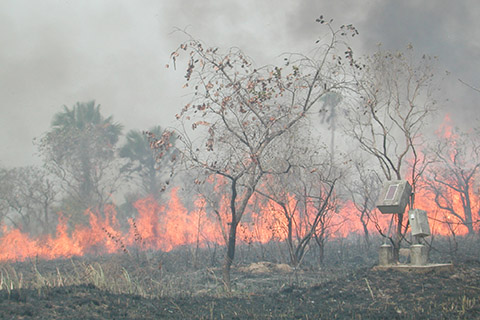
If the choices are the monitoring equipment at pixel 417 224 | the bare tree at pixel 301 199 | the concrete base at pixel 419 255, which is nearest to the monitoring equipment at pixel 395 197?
the monitoring equipment at pixel 417 224

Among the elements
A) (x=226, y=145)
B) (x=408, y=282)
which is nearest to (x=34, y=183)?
(x=226, y=145)

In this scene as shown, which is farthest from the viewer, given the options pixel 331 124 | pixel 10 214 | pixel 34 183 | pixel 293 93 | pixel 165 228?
pixel 331 124

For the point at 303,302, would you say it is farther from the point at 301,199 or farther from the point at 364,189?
the point at 364,189

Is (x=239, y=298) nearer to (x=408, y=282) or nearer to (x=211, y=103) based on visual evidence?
(x=408, y=282)

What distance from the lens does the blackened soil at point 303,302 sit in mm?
6113

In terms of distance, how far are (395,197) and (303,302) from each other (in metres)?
3.19

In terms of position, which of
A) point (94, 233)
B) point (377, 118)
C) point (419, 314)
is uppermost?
point (377, 118)

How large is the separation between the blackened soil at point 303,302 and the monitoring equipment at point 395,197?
1.32 meters

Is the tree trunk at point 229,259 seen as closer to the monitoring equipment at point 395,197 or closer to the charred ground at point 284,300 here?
the charred ground at point 284,300

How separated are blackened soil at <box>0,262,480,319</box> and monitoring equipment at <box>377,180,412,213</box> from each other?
1.32m

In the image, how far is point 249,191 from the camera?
38.5 feet

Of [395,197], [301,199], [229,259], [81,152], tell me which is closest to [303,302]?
[229,259]

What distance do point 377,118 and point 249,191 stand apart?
3730 mm

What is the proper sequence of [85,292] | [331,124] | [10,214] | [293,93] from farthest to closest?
[331,124] < [10,214] < [293,93] < [85,292]
